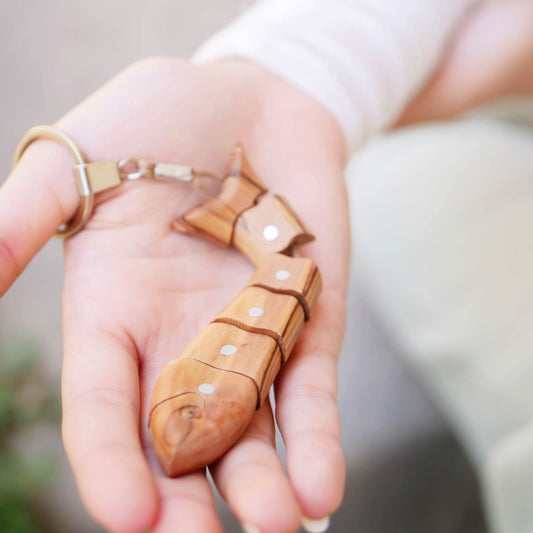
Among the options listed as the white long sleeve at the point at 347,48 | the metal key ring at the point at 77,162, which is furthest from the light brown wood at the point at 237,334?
the white long sleeve at the point at 347,48

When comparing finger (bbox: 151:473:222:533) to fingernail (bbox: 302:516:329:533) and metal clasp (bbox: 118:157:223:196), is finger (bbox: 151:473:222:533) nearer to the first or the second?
fingernail (bbox: 302:516:329:533)

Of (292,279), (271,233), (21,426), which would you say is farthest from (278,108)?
(21,426)

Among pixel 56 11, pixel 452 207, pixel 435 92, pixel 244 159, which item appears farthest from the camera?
pixel 56 11

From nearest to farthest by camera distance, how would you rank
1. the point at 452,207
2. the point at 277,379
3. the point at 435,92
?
1. the point at 277,379
2. the point at 452,207
3. the point at 435,92

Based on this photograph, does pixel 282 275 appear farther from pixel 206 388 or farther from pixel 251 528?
pixel 251 528

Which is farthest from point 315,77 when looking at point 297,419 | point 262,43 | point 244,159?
point 297,419

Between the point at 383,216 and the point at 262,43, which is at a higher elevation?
the point at 262,43

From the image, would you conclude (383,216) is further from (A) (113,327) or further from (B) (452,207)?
(A) (113,327)
